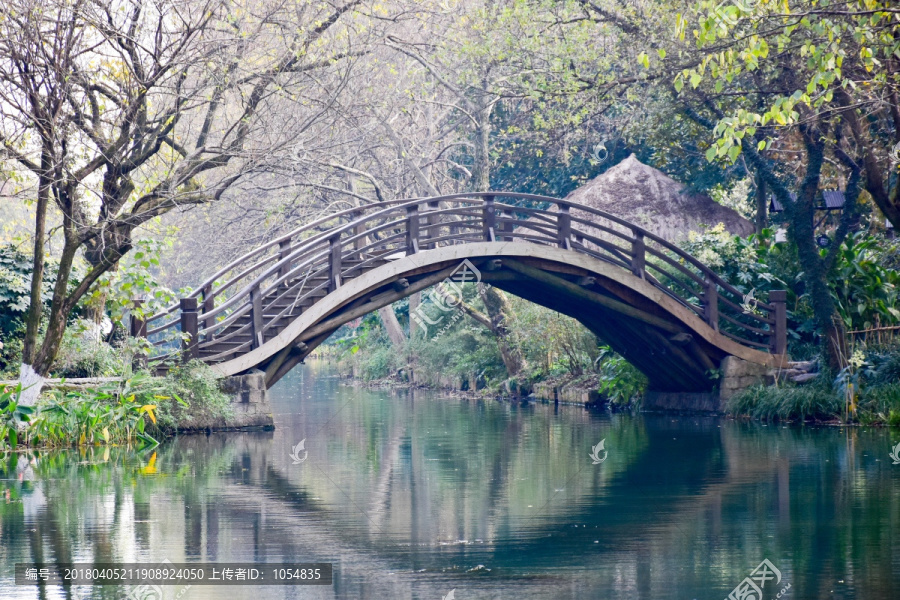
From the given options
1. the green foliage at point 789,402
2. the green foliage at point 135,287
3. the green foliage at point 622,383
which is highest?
the green foliage at point 135,287

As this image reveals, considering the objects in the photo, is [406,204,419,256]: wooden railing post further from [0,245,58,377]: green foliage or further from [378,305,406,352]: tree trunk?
[378,305,406,352]: tree trunk

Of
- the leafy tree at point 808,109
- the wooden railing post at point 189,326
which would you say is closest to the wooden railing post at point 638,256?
the leafy tree at point 808,109

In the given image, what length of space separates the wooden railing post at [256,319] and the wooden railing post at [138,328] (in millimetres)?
1514

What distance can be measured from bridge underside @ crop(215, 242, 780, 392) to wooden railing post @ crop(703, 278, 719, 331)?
153 mm

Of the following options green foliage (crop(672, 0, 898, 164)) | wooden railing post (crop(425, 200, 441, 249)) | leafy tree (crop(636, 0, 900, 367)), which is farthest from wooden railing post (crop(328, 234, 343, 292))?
green foliage (crop(672, 0, 898, 164))

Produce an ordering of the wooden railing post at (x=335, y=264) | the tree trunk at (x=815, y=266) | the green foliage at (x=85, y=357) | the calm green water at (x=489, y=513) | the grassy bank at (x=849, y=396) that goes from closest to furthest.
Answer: the calm green water at (x=489, y=513), the green foliage at (x=85, y=357), the grassy bank at (x=849, y=396), the wooden railing post at (x=335, y=264), the tree trunk at (x=815, y=266)

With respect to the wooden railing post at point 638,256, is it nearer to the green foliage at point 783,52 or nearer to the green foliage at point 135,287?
the green foliage at point 783,52

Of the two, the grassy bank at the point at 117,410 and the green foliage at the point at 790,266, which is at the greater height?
the green foliage at the point at 790,266

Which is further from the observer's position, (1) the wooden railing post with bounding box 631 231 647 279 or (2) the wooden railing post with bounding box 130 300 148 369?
(1) the wooden railing post with bounding box 631 231 647 279

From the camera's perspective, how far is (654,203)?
25.4 m

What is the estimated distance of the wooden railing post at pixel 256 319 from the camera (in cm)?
1611

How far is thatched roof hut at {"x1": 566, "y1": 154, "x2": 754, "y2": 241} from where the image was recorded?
82.0 feet

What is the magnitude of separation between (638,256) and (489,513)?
33.9 ft

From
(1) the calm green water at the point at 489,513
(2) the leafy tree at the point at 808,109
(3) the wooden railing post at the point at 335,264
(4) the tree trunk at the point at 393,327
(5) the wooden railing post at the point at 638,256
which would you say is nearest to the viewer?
(1) the calm green water at the point at 489,513
